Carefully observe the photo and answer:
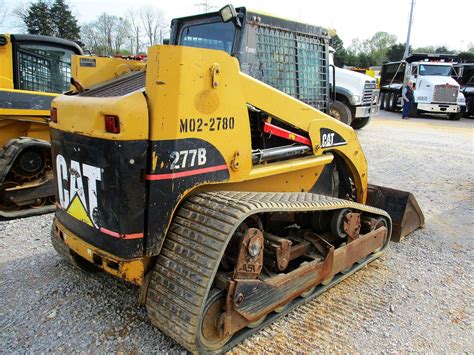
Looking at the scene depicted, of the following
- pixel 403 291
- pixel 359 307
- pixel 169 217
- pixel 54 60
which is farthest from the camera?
pixel 54 60

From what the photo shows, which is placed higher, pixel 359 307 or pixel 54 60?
pixel 54 60

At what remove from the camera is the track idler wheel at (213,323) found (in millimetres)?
2588

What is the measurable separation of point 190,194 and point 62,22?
158 ft

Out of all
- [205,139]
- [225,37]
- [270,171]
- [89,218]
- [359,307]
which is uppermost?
[225,37]

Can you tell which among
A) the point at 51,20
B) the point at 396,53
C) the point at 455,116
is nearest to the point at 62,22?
the point at 51,20

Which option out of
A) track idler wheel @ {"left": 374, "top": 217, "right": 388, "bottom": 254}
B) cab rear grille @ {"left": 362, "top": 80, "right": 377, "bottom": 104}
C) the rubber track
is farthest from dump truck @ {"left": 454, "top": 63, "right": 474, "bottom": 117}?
the rubber track

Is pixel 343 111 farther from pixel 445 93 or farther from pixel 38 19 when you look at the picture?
pixel 38 19

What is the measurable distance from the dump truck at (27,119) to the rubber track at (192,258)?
3.39 m

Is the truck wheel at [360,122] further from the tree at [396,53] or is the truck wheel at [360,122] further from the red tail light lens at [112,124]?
the tree at [396,53]

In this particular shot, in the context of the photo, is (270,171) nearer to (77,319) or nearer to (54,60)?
(77,319)

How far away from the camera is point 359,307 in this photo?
134 inches

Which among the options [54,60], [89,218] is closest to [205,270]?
[89,218]

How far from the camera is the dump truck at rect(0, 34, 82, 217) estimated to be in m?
5.27

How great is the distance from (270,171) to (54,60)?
4.49 metres
